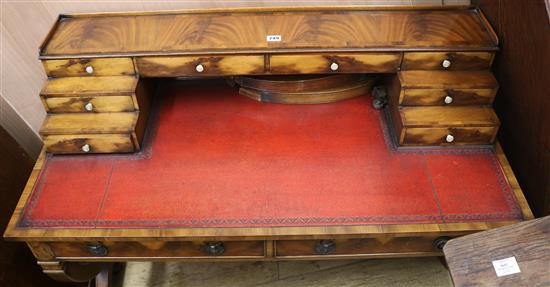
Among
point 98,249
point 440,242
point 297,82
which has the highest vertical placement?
point 297,82

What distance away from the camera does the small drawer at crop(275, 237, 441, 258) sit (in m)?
1.59

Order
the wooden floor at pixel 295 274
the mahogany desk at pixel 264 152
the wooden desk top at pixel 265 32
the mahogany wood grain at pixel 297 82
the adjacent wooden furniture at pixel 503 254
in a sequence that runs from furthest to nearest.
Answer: the wooden floor at pixel 295 274 → the mahogany wood grain at pixel 297 82 → the wooden desk top at pixel 265 32 → the mahogany desk at pixel 264 152 → the adjacent wooden furniture at pixel 503 254

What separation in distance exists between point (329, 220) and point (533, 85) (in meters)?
0.86

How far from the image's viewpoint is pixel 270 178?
1.64 m

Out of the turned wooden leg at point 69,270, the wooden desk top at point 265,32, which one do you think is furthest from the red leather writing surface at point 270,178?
the wooden desk top at point 265,32

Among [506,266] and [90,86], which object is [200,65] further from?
[506,266]

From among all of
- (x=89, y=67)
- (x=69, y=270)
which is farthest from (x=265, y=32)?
(x=69, y=270)

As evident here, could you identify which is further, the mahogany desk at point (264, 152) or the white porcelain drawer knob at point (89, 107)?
the white porcelain drawer knob at point (89, 107)

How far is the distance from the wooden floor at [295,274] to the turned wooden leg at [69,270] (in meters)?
0.39

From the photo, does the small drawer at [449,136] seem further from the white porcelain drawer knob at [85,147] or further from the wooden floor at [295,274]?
the white porcelain drawer knob at [85,147]

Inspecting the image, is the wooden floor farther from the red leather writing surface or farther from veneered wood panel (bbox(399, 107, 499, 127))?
veneered wood panel (bbox(399, 107, 499, 127))

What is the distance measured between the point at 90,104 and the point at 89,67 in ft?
0.44

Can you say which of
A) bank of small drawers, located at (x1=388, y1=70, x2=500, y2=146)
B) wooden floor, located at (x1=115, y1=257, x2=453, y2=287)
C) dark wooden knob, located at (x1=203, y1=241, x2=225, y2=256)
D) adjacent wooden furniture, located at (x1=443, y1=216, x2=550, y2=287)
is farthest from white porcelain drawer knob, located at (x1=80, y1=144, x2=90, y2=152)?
adjacent wooden furniture, located at (x1=443, y1=216, x2=550, y2=287)

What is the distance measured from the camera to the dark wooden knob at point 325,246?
158cm
